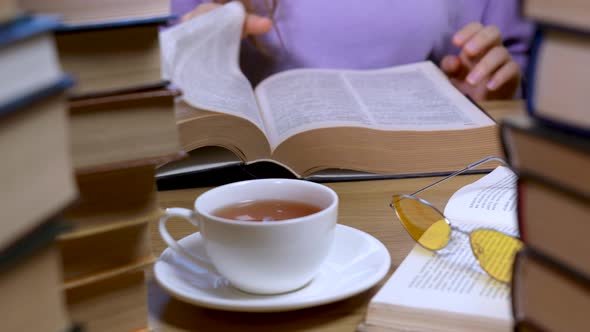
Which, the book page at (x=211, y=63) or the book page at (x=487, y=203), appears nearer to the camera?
the book page at (x=487, y=203)

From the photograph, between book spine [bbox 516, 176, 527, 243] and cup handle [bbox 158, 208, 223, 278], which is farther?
cup handle [bbox 158, 208, 223, 278]

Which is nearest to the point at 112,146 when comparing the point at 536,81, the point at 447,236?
the point at 536,81

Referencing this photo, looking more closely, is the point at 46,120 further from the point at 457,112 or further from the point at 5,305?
the point at 457,112

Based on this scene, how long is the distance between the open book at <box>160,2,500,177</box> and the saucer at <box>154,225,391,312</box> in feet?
0.77

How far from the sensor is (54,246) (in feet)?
0.96

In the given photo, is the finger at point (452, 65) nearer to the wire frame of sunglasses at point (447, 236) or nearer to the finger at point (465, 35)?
the finger at point (465, 35)

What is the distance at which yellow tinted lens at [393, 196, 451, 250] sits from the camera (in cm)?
63

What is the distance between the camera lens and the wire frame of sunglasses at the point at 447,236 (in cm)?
57

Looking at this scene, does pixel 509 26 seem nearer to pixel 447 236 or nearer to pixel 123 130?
pixel 447 236

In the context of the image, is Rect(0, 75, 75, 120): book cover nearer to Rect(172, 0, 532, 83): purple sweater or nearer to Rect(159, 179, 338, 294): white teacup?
Rect(159, 179, 338, 294): white teacup

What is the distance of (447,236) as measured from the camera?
649 mm

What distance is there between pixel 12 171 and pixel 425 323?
0.34 m

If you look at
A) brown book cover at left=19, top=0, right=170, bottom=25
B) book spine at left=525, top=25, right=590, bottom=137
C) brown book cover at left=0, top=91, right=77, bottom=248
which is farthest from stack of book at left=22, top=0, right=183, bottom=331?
book spine at left=525, top=25, right=590, bottom=137

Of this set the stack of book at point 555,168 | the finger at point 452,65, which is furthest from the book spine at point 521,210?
the finger at point 452,65
